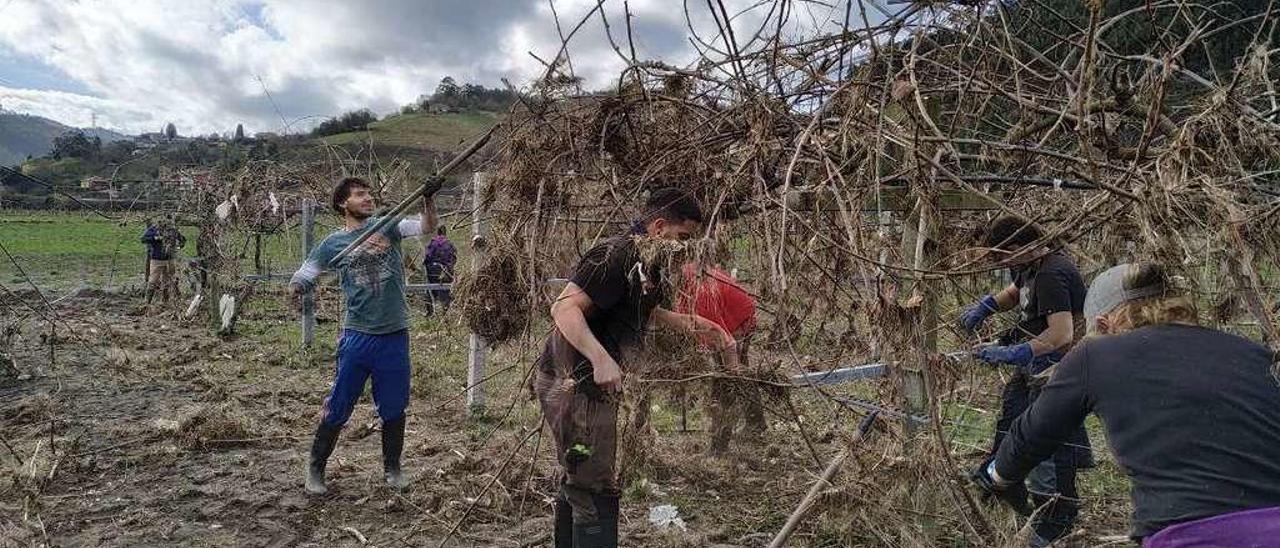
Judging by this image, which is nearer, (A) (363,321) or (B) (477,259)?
(B) (477,259)

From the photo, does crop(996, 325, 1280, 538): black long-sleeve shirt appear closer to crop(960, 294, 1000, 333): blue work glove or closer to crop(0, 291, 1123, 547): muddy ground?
crop(0, 291, 1123, 547): muddy ground

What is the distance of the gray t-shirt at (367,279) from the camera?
4.38 m

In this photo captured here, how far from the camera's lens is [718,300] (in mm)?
3389

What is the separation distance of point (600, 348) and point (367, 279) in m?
2.11

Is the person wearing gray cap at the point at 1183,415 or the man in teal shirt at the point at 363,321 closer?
the person wearing gray cap at the point at 1183,415

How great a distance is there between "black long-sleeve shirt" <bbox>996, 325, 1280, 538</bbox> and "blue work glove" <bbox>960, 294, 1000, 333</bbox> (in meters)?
1.82

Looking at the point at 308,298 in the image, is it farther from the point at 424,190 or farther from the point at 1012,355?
the point at 1012,355

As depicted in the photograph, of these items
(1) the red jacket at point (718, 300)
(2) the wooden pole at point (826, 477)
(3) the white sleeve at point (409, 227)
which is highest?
(3) the white sleeve at point (409, 227)

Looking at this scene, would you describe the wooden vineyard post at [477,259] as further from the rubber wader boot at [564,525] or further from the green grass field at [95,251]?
the rubber wader boot at [564,525]

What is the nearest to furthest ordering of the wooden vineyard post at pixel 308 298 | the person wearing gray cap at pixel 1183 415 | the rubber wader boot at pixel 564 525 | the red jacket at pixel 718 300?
the person wearing gray cap at pixel 1183 415 < the red jacket at pixel 718 300 < the rubber wader boot at pixel 564 525 < the wooden vineyard post at pixel 308 298

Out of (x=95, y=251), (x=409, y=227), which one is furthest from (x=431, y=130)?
(x=95, y=251)

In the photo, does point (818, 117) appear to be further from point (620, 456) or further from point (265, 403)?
point (265, 403)

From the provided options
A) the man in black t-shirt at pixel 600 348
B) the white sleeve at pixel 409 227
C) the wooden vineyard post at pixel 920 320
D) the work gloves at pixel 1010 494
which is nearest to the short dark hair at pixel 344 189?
the white sleeve at pixel 409 227

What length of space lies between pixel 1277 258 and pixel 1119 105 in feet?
2.24
